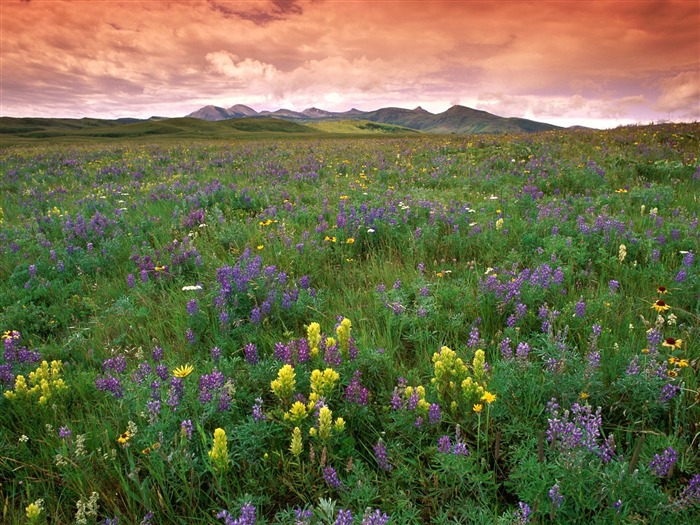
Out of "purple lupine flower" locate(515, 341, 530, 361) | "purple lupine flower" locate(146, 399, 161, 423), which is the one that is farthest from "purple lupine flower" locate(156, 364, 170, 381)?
"purple lupine flower" locate(515, 341, 530, 361)

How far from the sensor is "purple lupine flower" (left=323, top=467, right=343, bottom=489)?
2.17 metres

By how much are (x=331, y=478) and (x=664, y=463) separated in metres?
1.72

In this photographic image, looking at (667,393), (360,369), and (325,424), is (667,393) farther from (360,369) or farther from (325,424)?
(325,424)

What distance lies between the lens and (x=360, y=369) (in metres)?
3.01

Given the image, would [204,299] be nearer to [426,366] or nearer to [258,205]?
[426,366]

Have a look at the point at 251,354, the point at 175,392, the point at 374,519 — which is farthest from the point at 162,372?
the point at 374,519

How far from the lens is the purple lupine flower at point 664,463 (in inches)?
79.3

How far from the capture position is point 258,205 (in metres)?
8.16

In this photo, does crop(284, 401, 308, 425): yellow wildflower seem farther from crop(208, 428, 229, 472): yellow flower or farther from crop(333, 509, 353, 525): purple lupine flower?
crop(333, 509, 353, 525): purple lupine flower

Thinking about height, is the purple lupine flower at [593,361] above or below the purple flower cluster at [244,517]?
above

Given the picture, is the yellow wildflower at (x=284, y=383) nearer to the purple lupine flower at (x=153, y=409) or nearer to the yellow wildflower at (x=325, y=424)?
→ the yellow wildflower at (x=325, y=424)

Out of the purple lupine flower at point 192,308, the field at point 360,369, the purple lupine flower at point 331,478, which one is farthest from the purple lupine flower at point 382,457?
the purple lupine flower at point 192,308

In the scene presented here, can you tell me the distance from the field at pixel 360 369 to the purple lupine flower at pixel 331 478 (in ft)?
0.05

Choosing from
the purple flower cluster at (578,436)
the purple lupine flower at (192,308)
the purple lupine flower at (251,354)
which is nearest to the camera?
the purple flower cluster at (578,436)
